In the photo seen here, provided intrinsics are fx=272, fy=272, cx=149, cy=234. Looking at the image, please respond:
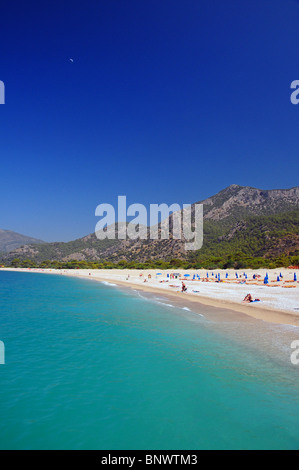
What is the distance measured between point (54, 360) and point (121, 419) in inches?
186

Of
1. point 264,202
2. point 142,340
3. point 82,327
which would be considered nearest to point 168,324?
point 142,340

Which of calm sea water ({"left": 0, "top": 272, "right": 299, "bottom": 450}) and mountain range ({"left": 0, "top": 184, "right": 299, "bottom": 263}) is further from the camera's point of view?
mountain range ({"left": 0, "top": 184, "right": 299, "bottom": 263})

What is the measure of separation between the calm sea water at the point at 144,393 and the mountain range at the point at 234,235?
59.4 metres

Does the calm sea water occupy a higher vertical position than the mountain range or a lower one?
lower

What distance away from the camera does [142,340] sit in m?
13.1

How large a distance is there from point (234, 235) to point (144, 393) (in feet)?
298

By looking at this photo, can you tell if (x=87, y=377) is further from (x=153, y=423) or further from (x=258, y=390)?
(x=258, y=390)

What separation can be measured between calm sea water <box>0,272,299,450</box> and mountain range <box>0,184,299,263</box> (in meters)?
59.4

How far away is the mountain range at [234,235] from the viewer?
74.9 metres

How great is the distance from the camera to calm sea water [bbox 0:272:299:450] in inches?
235

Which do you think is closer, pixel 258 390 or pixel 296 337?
pixel 258 390

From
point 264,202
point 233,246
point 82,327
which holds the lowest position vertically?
point 82,327
